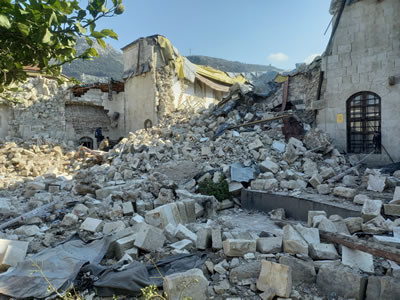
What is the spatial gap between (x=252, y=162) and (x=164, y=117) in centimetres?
829

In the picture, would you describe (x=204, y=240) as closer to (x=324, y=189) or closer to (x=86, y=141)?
(x=324, y=189)

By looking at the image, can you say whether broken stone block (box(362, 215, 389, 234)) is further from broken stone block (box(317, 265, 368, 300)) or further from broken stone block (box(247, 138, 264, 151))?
broken stone block (box(247, 138, 264, 151))

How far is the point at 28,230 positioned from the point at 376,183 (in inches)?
269

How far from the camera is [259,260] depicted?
3.21 meters

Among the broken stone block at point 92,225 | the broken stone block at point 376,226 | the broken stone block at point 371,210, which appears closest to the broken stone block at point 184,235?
the broken stone block at point 92,225

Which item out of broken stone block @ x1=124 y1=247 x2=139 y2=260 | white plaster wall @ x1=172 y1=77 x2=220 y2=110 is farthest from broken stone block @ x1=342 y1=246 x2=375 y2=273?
Result: white plaster wall @ x1=172 y1=77 x2=220 y2=110

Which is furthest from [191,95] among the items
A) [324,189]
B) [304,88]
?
[324,189]

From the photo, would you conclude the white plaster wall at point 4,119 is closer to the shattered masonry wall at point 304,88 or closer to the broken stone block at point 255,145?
the broken stone block at point 255,145

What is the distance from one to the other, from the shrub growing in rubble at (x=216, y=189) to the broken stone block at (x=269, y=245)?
3.27 meters

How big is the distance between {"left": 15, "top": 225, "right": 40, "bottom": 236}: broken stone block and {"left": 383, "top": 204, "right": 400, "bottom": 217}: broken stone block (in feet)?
19.3

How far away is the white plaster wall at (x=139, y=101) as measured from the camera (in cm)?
1532

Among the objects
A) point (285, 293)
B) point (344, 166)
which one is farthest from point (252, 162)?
point (285, 293)

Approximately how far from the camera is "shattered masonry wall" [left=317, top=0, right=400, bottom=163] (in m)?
7.77

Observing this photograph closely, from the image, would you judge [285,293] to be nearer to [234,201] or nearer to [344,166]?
[234,201]
